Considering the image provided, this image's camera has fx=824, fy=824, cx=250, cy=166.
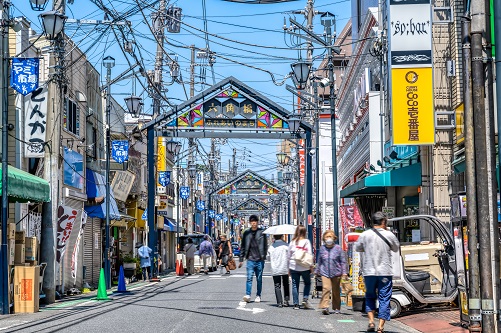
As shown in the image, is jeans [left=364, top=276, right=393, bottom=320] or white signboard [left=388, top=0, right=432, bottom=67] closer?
jeans [left=364, top=276, right=393, bottom=320]

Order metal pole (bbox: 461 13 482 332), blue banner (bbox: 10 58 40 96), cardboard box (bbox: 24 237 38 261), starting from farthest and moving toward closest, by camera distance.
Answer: cardboard box (bbox: 24 237 38 261) → blue banner (bbox: 10 58 40 96) → metal pole (bbox: 461 13 482 332)

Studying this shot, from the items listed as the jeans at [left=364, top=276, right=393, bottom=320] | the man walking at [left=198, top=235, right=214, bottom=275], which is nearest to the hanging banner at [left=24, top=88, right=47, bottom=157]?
the jeans at [left=364, top=276, right=393, bottom=320]

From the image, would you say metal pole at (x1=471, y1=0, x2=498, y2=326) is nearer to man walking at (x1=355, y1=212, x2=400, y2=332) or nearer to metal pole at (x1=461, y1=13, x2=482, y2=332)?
metal pole at (x1=461, y1=13, x2=482, y2=332)

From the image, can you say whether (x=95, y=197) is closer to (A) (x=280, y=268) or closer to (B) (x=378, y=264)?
(A) (x=280, y=268)

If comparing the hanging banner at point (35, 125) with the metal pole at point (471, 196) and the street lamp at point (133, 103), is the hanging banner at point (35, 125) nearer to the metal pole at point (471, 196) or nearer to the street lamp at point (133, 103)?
the street lamp at point (133, 103)

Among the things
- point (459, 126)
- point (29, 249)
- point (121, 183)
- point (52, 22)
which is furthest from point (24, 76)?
point (121, 183)

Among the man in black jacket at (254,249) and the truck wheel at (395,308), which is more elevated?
the man in black jacket at (254,249)

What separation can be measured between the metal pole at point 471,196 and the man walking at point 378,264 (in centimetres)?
199


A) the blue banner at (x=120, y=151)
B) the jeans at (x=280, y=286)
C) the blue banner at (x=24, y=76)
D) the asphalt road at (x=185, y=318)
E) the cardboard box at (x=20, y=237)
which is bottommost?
the asphalt road at (x=185, y=318)

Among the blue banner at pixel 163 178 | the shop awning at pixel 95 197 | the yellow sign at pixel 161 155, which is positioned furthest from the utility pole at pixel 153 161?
the yellow sign at pixel 161 155

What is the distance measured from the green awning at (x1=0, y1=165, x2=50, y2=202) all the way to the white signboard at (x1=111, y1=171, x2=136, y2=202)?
18.2m

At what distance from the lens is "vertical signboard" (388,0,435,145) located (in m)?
23.2

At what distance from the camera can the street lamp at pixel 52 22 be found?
850 inches

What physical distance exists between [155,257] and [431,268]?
68.2 feet
